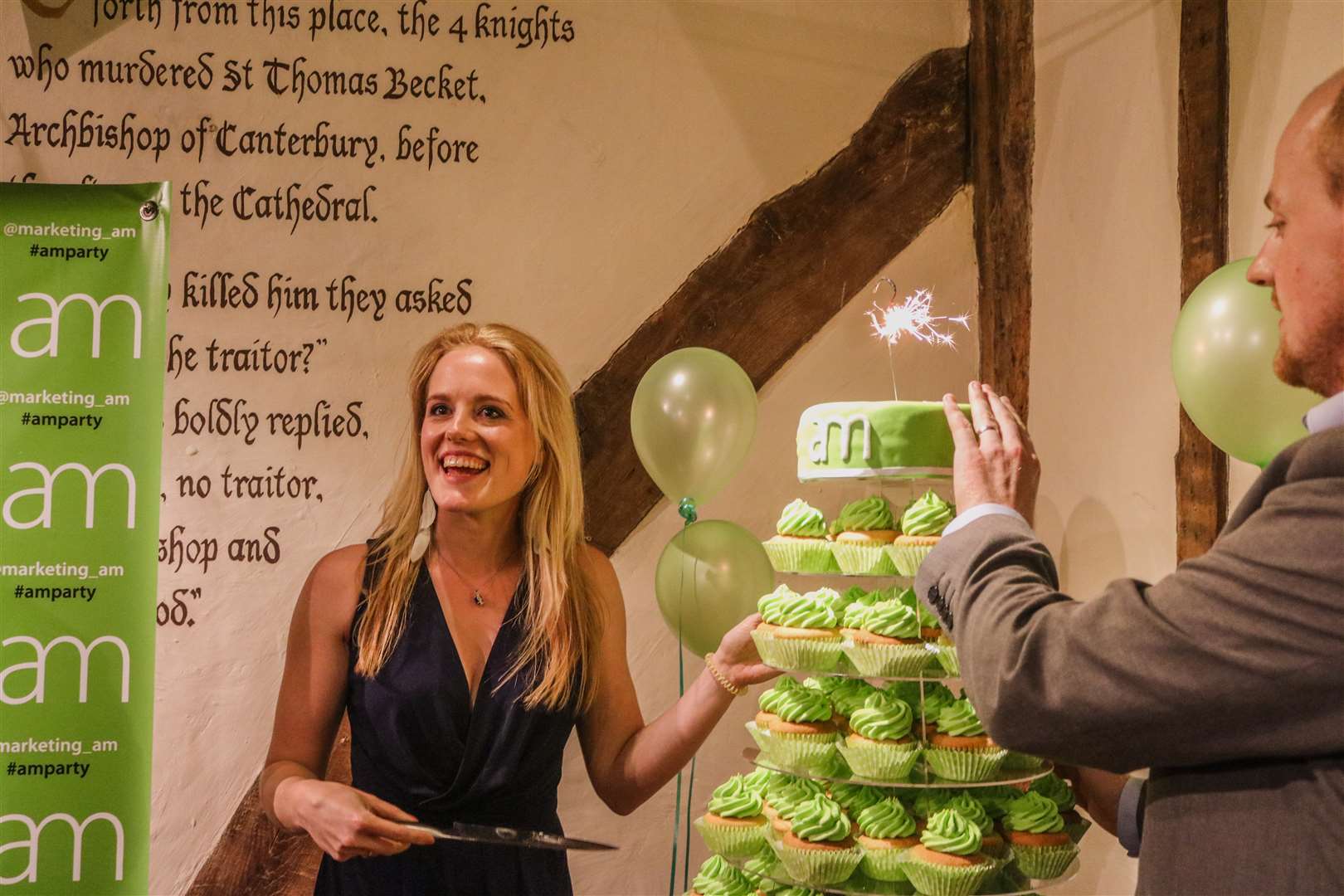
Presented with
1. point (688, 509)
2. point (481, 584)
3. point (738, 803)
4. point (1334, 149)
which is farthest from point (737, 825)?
point (1334, 149)

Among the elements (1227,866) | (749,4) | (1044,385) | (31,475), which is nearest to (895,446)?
(1227,866)

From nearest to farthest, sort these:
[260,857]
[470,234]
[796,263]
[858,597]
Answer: [858,597] → [260,857] → [470,234] → [796,263]

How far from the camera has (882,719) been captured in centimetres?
188

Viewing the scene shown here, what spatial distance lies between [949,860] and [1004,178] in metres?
2.29

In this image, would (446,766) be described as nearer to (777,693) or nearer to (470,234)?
(777,693)

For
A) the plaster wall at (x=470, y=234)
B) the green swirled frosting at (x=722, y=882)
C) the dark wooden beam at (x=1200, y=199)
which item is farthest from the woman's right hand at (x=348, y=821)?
the dark wooden beam at (x=1200, y=199)

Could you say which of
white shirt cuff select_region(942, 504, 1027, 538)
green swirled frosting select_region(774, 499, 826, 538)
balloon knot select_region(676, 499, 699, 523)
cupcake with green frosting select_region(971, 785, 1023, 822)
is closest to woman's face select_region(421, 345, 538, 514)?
balloon knot select_region(676, 499, 699, 523)

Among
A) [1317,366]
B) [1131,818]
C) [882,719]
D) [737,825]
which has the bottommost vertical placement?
[737,825]

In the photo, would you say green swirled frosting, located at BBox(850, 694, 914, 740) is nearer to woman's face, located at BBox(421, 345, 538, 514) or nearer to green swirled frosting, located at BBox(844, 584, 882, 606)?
green swirled frosting, located at BBox(844, 584, 882, 606)

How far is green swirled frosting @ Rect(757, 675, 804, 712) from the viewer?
2002 millimetres

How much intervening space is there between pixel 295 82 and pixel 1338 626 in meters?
3.14

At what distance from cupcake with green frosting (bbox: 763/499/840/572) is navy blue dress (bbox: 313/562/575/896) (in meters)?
0.68

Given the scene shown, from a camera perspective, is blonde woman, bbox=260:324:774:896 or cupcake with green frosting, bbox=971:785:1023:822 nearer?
cupcake with green frosting, bbox=971:785:1023:822

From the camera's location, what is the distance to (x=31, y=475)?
250cm
